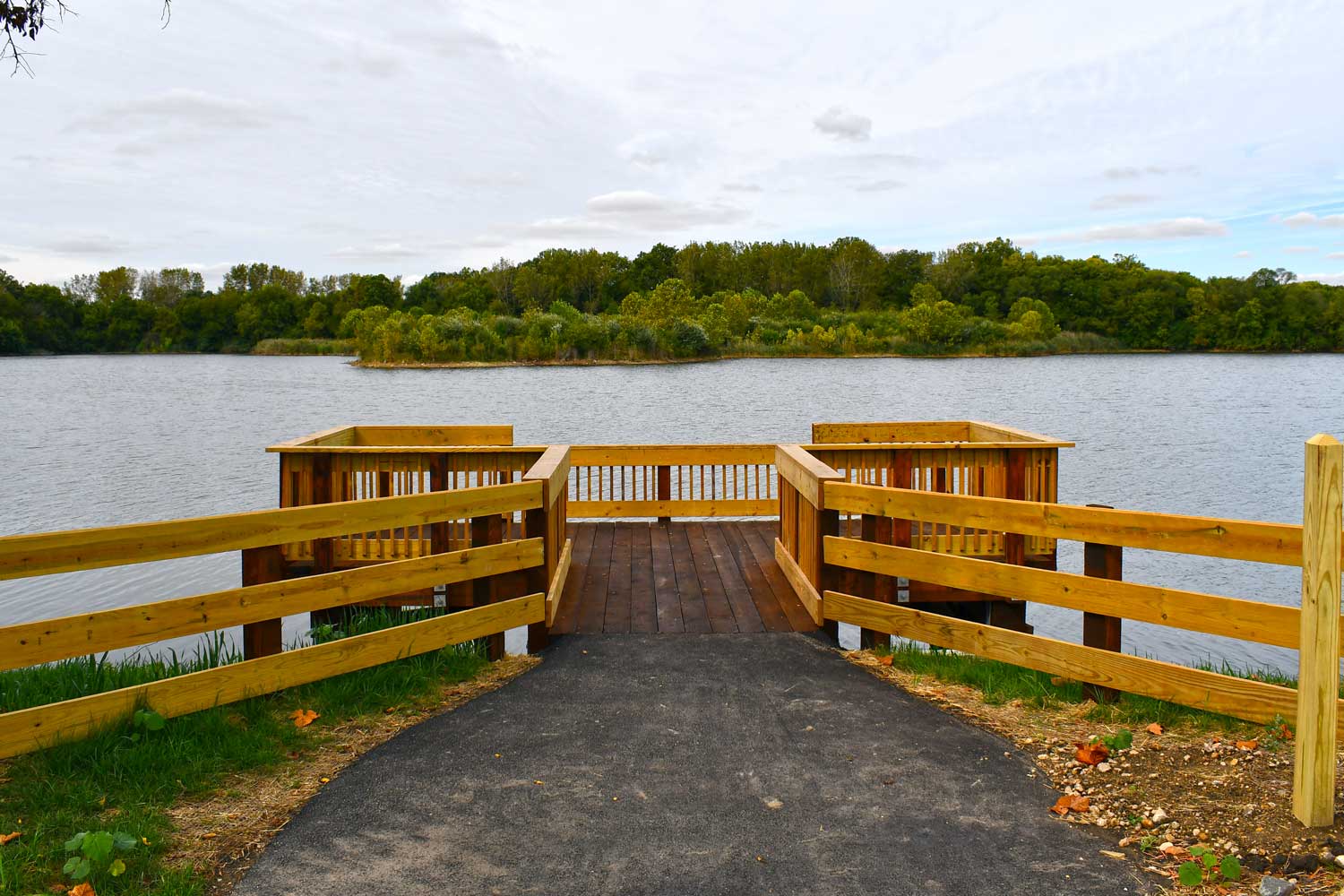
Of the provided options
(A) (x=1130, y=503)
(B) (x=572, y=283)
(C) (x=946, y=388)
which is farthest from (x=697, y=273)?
(A) (x=1130, y=503)

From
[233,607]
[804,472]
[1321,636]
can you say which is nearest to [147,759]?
[233,607]

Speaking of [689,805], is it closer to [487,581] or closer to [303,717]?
[303,717]

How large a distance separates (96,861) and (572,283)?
11774 centimetres

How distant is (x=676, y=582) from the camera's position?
8.04 metres

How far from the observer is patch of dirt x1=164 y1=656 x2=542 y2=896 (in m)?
3.47

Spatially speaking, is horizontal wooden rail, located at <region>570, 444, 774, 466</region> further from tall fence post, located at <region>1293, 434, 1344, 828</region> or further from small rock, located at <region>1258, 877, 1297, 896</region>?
small rock, located at <region>1258, 877, 1297, 896</region>

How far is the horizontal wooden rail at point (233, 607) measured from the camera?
4.09 metres

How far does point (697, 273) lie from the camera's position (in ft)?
399

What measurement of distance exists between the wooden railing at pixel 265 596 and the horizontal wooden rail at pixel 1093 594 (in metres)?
2.25

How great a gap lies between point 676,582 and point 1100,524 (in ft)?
13.0

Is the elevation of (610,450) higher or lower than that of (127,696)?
→ higher

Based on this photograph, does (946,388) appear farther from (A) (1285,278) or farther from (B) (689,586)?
(A) (1285,278)

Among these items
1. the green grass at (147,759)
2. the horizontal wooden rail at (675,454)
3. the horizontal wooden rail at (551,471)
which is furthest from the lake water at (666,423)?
the green grass at (147,759)

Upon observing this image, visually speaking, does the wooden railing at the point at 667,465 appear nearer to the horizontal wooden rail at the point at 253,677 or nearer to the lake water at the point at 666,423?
the lake water at the point at 666,423
